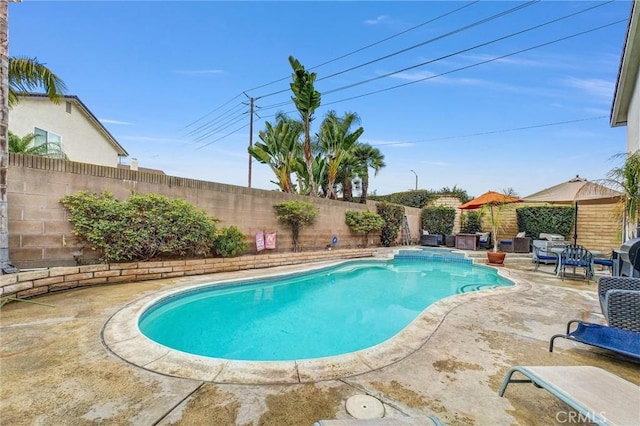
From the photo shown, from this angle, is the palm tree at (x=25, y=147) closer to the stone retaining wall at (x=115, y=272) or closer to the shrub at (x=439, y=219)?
the stone retaining wall at (x=115, y=272)

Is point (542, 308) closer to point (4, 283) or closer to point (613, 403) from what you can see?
point (613, 403)

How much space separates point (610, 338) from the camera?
9.54 feet

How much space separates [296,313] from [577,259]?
7.79m

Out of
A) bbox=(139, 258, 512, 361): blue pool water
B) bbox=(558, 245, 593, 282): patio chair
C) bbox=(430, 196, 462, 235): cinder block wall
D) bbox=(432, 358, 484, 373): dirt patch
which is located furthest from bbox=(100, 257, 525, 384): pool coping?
bbox=(430, 196, 462, 235): cinder block wall

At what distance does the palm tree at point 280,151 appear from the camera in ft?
47.0

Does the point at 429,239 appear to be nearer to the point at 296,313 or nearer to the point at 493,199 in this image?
the point at 493,199

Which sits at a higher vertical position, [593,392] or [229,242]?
[229,242]

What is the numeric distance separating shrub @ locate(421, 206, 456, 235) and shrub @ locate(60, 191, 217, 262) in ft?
45.6

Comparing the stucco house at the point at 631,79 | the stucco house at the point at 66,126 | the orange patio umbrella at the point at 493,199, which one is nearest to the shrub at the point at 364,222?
the orange patio umbrella at the point at 493,199

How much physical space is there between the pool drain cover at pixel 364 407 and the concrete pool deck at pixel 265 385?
6cm

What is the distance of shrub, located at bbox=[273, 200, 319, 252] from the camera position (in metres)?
9.88

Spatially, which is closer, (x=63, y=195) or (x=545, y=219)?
(x=63, y=195)

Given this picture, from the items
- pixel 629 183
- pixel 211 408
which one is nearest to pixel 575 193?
pixel 629 183

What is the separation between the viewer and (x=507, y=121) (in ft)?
52.6
